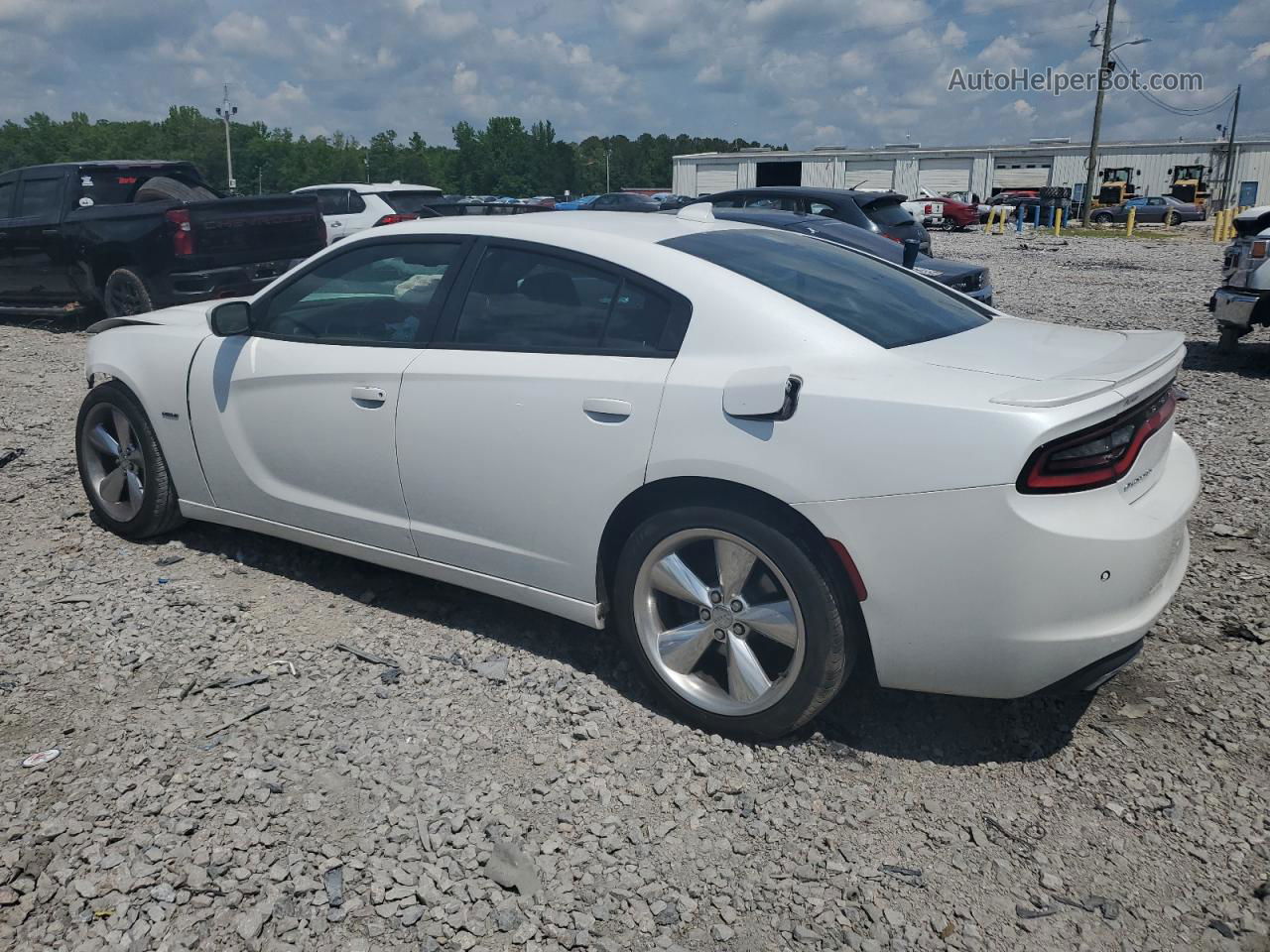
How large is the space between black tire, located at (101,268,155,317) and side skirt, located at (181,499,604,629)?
6.93 meters

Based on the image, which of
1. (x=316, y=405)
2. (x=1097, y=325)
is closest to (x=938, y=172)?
(x=1097, y=325)

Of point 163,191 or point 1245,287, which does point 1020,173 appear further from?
point 163,191

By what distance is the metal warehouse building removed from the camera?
6303 cm

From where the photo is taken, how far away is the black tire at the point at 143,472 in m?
4.62

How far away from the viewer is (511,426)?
3.39 metres

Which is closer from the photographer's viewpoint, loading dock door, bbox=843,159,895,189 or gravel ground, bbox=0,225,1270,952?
gravel ground, bbox=0,225,1270,952

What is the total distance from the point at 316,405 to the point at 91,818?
1.68 m

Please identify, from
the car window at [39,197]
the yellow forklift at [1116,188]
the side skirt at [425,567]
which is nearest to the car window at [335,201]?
the car window at [39,197]

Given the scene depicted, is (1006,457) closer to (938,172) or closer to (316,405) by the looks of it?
(316,405)

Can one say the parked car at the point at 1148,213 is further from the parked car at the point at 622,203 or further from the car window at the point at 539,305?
the car window at the point at 539,305

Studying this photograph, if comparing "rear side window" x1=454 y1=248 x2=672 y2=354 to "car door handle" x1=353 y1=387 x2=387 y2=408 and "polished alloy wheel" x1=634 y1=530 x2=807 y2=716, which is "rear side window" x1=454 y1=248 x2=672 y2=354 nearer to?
"car door handle" x1=353 y1=387 x2=387 y2=408

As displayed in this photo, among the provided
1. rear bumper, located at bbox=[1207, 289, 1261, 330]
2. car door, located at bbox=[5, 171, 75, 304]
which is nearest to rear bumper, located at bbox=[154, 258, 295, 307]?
car door, located at bbox=[5, 171, 75, 304]

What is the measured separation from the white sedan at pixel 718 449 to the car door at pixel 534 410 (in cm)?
1

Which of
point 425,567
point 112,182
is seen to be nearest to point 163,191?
point 112,182
